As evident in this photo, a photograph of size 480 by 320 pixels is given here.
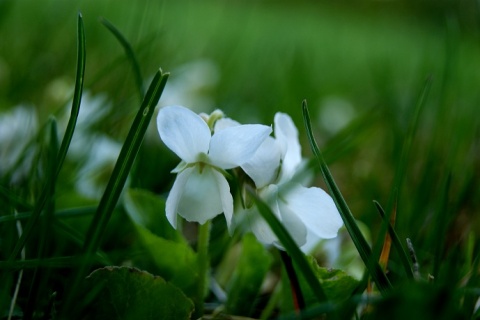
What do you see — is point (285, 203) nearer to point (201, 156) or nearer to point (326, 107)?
point (201, 156)

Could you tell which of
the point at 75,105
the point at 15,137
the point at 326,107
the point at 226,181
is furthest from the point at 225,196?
the point at 326,107

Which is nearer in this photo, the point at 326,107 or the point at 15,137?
the point at 15,137

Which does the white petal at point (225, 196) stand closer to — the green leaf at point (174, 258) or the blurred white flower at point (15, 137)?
the green leaf at point (174, 258)

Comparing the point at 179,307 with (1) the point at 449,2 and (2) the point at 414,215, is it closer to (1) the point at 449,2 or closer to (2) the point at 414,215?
(2) the point at 414,215

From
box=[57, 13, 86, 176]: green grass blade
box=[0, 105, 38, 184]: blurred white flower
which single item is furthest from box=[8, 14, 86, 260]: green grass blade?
box=[0, 105, 38, 184]: blurred white flower

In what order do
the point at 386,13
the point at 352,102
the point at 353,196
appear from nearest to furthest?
the point at 353,196 → the point at 352,102 → the point at 386,13

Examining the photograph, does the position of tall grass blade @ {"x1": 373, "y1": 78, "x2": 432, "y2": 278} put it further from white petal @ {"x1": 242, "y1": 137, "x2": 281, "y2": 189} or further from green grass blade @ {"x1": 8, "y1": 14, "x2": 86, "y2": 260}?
green grass blade @ {"x1": 8, "y1": 14, "x2": 86, "y2": 260}

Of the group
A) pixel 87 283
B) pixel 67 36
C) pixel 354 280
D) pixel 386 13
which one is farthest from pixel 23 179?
pixel 386 13

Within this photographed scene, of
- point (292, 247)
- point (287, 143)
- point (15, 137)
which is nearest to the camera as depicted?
point (292, 247)
